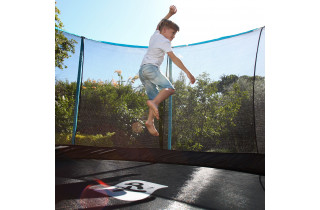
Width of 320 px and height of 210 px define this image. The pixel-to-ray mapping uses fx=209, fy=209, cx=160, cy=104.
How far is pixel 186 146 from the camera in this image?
3.17 meters

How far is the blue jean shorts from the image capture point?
1686 mm

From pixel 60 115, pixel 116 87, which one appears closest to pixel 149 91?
pixel 116 87

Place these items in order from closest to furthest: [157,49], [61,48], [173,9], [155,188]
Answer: [155,188] → [157,49] → [173,9] → [61,48]

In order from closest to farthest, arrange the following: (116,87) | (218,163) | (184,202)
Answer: (184,202), (218,163), (116,87)

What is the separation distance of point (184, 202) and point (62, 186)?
2.41 ft

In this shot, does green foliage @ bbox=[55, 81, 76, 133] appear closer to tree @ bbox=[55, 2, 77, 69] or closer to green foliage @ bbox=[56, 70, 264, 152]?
green foliage @ bbox=[56, 70, 264, 152]

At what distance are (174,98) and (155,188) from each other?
213 cm

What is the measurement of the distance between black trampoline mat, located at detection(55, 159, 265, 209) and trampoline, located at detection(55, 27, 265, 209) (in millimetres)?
18

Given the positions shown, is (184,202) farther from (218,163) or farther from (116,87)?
(116,87)

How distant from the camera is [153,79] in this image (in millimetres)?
1729

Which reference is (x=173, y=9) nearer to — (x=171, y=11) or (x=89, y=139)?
(x=171, y=11)

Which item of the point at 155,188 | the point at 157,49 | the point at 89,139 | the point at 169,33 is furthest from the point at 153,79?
the point at 89,139

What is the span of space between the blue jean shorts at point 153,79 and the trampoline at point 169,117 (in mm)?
709

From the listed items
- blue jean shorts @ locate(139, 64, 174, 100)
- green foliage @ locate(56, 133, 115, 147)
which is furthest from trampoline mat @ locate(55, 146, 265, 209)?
green foliage @ locate(56, 133, 115, 147)
